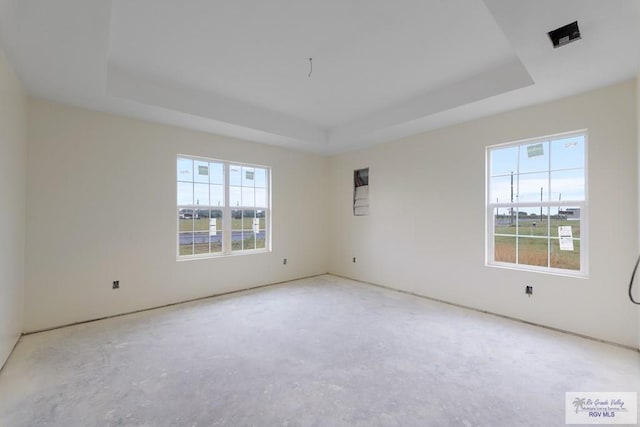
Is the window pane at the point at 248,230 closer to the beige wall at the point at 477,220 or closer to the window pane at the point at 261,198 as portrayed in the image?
the window pane at the point at 261,198

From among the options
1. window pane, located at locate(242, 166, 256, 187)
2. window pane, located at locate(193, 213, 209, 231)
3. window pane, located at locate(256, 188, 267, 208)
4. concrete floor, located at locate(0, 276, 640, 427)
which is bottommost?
concrete floor, located at locate(0, 276, 640, 427)

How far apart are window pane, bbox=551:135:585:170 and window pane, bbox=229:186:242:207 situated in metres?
4.31

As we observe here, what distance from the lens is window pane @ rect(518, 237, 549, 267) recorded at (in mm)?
3295

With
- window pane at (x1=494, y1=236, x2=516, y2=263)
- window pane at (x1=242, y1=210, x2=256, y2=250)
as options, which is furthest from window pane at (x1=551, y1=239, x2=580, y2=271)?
window pane at (x1=242, y1=210, x2=256, y2=250)

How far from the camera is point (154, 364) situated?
7.79 feet

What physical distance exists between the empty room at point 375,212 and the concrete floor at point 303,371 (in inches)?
0.8

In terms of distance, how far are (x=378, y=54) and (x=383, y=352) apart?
2791mm

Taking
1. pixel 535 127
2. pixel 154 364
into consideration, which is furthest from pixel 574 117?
pixel 154 364

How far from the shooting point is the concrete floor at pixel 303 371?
180cm

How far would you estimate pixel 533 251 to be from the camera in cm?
338

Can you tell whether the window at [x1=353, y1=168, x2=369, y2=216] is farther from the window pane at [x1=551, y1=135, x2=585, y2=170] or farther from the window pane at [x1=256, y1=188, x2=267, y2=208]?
the window pane at [x1=551, y1=135, x2=585, y2=170]

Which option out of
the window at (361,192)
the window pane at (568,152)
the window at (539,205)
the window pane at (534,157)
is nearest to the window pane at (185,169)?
Result: the window at (361,192)

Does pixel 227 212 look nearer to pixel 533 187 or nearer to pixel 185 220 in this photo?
pixel 185 220

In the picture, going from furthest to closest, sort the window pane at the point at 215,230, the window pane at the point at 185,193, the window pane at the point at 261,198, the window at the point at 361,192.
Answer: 1. the window at the point at 361,192
2. the window pane at the point at 261,198
3. the window pane at the point at 215,230
4. the window pane at the point at 185,193
